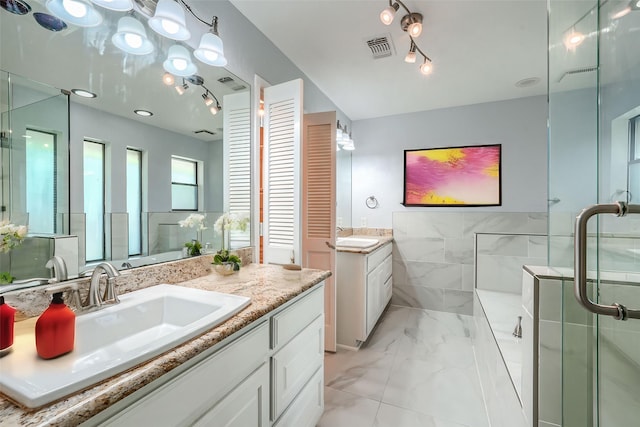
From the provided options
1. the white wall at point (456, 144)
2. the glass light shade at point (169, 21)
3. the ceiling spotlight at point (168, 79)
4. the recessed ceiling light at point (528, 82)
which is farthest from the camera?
the white wall at point (456, 144)

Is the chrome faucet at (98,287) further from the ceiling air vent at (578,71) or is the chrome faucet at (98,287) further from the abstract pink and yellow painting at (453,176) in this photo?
the abstract pink and yellow painting at (453,176)

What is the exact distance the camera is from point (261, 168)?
206cm

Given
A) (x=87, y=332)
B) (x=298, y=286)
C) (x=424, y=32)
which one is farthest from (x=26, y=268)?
(x=424, y=32)

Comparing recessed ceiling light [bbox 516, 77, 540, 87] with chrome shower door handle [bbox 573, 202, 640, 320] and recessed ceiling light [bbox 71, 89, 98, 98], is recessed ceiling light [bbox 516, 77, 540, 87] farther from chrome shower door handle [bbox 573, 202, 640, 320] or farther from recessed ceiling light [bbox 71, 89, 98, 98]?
recessed ceiling light [bbox 71, 89, 98, 98]

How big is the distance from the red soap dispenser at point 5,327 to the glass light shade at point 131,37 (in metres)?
1.05

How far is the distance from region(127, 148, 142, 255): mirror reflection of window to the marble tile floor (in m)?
1.44

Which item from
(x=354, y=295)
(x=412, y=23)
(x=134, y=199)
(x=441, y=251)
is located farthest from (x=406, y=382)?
(x=412, y=23)

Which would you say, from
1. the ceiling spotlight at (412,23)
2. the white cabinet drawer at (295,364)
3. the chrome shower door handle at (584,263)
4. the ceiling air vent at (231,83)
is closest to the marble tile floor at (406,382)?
the white cabinet drawer at (295,364)

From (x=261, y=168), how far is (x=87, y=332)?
1428mm

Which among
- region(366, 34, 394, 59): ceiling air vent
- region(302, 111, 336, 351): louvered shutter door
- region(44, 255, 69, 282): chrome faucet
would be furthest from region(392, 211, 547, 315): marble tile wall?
region(44, 255, 69, 282): chrome faucet

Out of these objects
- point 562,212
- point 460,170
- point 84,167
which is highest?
point 460,170

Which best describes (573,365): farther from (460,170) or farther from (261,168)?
(460,170)

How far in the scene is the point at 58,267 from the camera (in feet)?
3.11

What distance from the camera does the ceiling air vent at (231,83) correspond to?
5.58 ft
